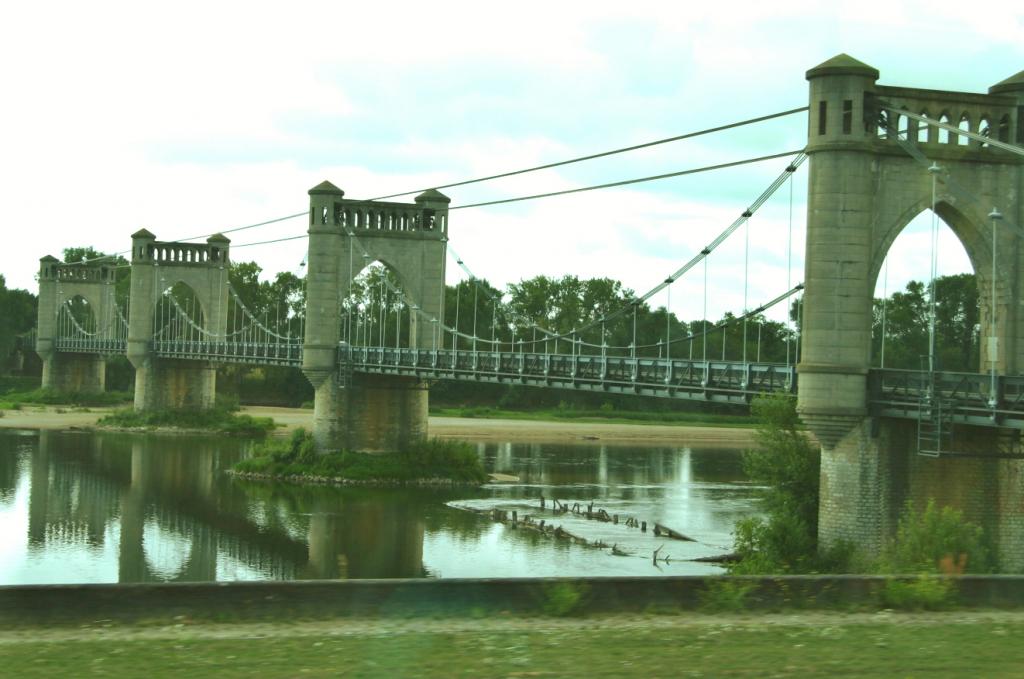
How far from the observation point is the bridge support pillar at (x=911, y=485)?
24.3m

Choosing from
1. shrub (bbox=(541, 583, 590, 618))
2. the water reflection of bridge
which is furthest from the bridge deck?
shrub (bbox=(541, 583, 590, 618))

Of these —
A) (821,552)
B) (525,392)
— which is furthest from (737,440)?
(821,552)

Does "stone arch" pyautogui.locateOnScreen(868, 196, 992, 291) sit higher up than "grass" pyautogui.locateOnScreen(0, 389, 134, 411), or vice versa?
"stone arch" pyautogui.locateOnScreen(868, 196, 992, 291)

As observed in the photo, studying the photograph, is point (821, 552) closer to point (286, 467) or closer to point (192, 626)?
point (192, 626)

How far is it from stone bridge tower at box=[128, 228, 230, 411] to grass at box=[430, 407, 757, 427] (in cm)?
1780

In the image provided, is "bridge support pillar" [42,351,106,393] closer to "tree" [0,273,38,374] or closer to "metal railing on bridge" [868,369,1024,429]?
"tree" [0,273,38,374]

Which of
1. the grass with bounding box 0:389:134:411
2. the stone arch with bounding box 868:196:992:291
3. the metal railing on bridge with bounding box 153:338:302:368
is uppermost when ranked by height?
the stone arch with bounding box 868:196:992:291

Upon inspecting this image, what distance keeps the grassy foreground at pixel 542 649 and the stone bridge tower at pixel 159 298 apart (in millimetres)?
67833

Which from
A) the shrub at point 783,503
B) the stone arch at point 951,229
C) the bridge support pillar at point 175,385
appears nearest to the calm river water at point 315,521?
the shrub at point 783,503

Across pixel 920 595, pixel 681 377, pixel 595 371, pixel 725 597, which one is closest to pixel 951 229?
pixel 681 377

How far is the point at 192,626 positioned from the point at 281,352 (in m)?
54.2

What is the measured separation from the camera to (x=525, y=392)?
9756 centimetres

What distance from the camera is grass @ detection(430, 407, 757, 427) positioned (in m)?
87.1

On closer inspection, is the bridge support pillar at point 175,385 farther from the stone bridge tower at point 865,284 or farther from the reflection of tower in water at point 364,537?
the stone bridge tower at point 865,284
